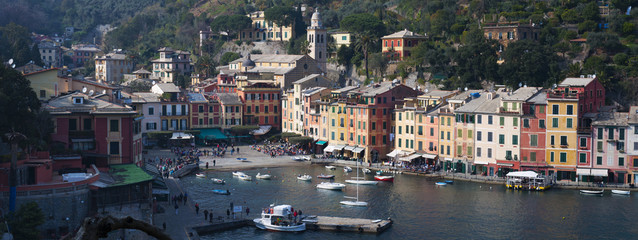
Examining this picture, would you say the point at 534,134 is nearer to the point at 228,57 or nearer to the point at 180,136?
the point at 180,136

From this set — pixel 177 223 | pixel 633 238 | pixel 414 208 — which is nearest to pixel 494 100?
pixel 414 208

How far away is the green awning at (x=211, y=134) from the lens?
102819 mm

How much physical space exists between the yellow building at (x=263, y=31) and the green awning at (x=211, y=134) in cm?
4959

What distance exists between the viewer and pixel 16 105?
49844mm

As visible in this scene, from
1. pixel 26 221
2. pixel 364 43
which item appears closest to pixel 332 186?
pixel 26 221

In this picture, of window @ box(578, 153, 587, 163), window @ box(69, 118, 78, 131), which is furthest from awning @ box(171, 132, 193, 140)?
window @ box(578, 153, 587, 163)

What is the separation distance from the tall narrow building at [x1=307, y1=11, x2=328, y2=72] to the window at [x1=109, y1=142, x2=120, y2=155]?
246 feet

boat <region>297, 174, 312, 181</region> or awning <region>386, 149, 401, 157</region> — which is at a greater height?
awning <region>386, 149, 401, 157</region>

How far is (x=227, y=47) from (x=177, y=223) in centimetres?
10611

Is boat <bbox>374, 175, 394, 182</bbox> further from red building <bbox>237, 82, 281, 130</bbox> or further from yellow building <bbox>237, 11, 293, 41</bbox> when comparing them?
yellow building <bbox>237, 11, 293, 41</bbox>

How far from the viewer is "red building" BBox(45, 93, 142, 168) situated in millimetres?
59500

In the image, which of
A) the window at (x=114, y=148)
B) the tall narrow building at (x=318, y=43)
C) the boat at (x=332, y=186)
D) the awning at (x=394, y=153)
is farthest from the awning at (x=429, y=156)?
the tall narrow building at (x=318, y=43)

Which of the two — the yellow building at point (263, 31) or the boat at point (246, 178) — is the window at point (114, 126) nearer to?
the boat at point (246, 178)

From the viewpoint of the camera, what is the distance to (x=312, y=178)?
7900cm
